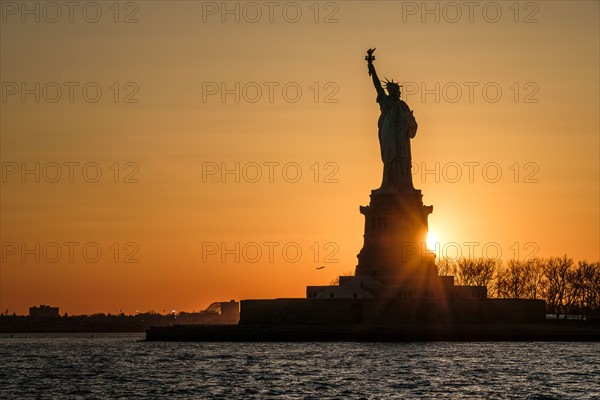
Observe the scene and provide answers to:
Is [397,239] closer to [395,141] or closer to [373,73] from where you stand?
[395,141]

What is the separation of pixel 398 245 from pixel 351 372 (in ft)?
116

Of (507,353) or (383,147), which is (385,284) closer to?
(383,147)

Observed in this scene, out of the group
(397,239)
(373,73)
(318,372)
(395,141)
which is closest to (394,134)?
(395,141)

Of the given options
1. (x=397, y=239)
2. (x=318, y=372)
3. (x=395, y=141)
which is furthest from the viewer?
(x=395, y=141)

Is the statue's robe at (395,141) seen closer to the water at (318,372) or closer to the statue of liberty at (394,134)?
the statue of liberty at (394,134)

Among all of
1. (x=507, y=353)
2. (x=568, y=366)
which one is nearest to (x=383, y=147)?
(x=507, y=353)

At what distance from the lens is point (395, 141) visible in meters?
112

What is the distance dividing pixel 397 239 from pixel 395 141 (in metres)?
7.54

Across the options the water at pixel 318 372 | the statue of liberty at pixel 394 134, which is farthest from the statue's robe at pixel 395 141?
the water at pixel 318 372

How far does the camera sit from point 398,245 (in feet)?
362

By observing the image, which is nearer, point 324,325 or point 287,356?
point 287,356

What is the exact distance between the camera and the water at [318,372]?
6569 centimetres

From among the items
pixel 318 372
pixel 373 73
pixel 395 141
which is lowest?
pixel 318 372

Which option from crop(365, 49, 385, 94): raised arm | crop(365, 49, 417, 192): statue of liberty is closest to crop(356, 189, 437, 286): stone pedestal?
crop(365, 49, 417, 192): statue of liberty
